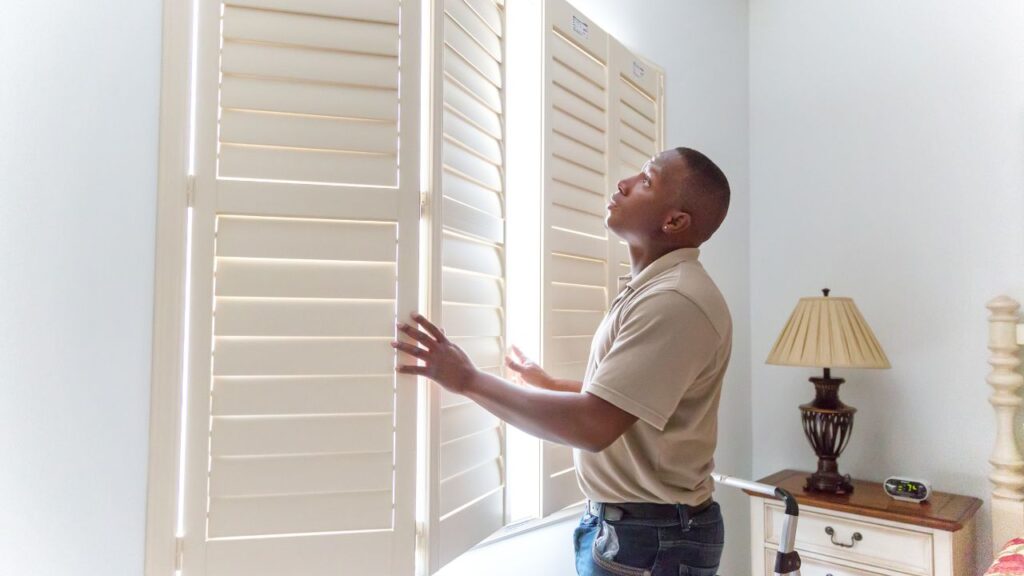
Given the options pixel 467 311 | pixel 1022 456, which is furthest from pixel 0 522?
pixel 1022 456

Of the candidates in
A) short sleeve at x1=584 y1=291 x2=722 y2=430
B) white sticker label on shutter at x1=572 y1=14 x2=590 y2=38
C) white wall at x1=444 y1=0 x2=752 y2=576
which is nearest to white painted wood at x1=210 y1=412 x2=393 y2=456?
short sleeve at x1=584 y1=291 x2=722 y2=430

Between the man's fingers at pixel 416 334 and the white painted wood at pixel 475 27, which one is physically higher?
the white painted wood at pixel 475 27

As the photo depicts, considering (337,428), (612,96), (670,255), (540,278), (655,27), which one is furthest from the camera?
(655,27)

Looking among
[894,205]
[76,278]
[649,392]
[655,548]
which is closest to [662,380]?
[649,392]

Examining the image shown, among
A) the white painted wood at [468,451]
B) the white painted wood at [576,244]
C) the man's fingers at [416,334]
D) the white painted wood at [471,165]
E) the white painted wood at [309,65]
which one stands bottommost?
the white painted wood at [468,451]

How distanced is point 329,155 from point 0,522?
692mm

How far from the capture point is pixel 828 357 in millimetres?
2193

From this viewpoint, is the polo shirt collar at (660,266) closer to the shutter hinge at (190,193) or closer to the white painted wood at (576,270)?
the white painted wood at (576,270)

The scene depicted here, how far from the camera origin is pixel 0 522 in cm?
89

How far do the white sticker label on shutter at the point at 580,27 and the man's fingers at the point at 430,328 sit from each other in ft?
3.06

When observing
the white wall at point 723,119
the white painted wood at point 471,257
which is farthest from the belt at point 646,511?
the white wall at point 723,119

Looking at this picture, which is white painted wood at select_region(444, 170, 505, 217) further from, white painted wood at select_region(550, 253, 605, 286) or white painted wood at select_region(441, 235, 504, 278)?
white painted wood at select_region(550, 253, 605, 286)

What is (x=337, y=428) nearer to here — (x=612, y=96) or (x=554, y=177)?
(x=554, y=177)

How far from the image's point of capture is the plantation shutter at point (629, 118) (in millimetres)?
1884
